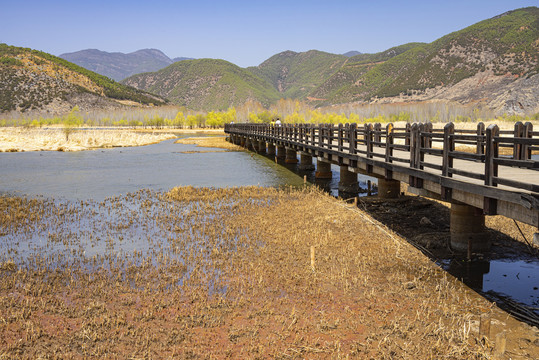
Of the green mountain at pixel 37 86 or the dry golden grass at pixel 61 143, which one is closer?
the dry golden grass at pixel 61 143

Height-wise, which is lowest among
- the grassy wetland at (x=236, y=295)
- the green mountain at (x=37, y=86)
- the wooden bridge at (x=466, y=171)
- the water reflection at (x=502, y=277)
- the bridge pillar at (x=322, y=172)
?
the water reflection at (x=502, y=277)

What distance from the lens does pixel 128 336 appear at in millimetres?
7695

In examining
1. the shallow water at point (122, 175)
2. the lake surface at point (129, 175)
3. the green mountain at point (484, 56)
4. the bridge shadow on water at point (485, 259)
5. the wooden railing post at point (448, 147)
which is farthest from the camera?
the green mountain at point (484, 56)

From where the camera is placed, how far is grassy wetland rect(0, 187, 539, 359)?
290 inches

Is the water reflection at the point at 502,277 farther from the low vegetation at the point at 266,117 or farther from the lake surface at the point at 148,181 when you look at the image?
the low vegetation at the point at 266,117

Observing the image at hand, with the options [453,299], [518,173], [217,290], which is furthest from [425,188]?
[217,290]

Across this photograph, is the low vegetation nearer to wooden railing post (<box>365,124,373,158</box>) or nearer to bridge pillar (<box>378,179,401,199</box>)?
bridge pillar (<box>378,179,401,199</box>)

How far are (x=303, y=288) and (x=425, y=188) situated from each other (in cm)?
451

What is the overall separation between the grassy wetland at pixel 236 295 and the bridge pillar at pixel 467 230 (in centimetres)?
118

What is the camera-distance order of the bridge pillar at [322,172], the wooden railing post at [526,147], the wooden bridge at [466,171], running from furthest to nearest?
the bridge pillar at [322,172] < the wooden railing post at [526,147] < the wooden bridge at [466,171]

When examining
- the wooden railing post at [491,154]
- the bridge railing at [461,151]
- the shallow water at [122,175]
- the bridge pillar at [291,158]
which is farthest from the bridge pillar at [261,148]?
the wooden railing post at [491,154]

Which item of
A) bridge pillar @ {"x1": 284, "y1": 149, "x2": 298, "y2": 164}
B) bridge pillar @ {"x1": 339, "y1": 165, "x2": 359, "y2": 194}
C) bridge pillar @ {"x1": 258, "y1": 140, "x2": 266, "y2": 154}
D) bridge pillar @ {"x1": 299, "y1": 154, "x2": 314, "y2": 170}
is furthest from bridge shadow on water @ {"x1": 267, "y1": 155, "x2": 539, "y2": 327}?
bridge pillar @ {"x1": 258, "y1": 140, "x2": 266, "y2": 154}

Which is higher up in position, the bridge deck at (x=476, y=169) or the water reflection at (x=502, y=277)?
the bridge deck at (x=476, y=169)

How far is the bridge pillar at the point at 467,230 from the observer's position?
39.7ft
